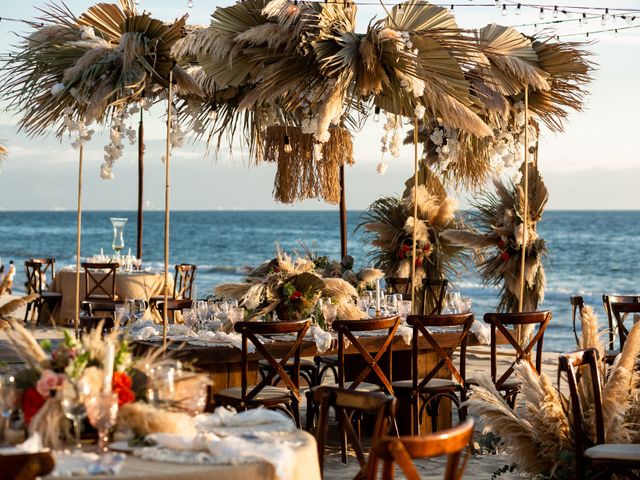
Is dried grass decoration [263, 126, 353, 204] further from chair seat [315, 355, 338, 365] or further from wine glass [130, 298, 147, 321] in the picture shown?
wine glass [130, 298, 147, 321]

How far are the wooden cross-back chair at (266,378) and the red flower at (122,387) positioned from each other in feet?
8.09

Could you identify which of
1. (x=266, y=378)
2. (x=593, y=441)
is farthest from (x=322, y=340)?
(x=593, y=441)

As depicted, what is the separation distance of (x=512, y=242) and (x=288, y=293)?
3.53 meters

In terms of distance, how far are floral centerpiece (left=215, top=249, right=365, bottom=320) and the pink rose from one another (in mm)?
3816

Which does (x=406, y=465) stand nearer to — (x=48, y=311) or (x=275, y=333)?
(x=275, y=333)

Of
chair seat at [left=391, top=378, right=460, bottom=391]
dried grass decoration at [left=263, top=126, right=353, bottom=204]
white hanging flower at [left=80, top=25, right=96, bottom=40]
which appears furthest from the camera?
dried grass decoration at [left=263, top=126, right=353, bottom=204]

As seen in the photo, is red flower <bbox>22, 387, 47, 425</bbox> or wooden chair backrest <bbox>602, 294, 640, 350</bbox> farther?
wooden chair backrest <bbox>602, 294, 640, 350</bbox>

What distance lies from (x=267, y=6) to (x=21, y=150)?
30132mm

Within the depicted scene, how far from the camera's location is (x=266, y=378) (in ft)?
20.5

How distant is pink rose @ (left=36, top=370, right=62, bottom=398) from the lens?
3451mm

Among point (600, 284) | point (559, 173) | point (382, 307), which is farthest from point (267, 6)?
point (559, 173)

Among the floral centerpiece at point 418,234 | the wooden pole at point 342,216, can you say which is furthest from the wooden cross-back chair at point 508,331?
the wooden pole at point 342,216

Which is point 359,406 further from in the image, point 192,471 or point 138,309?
point 138,309

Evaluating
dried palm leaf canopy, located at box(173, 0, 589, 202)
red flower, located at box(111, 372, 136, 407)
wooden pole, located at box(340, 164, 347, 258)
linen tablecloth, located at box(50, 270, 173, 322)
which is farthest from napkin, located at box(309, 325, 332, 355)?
linen tablecloth, located at box(50, 270, 173, 322)
